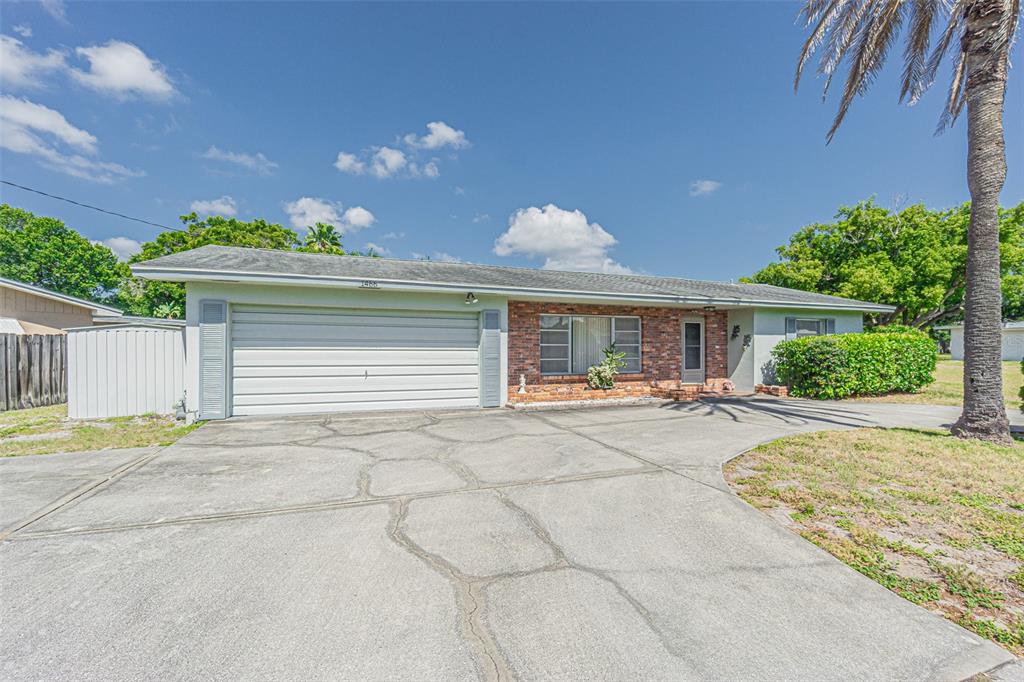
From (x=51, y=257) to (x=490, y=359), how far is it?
45.6 meters

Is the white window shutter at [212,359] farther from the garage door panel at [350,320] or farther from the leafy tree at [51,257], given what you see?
the leafy tree at [51,257]

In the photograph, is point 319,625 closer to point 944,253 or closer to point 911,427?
point 911,427

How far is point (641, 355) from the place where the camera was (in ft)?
36.9

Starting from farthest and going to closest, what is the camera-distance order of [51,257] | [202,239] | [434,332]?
[51,257] → [202,239] → [434,332]

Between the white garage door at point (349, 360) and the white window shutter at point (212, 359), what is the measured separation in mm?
345

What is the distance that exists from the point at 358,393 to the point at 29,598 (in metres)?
6.04

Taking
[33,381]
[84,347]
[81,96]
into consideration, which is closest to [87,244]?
[81,96]

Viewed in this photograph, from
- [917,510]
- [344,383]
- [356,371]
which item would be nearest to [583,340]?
[356,371]

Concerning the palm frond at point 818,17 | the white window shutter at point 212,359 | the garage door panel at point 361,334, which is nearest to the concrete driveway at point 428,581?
the white window shutter at point 212,359

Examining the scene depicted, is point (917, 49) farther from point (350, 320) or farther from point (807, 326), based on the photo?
point (350, 320)

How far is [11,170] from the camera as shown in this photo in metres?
13.5

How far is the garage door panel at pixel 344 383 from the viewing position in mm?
7762

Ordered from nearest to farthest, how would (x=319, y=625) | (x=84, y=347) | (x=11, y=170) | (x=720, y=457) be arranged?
1. (x=319, y=625)
2. (x=720, y=457)
3. (x=84, y=347)
4. (x=11, y=170)

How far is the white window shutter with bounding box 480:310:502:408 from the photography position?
9.02 metres
